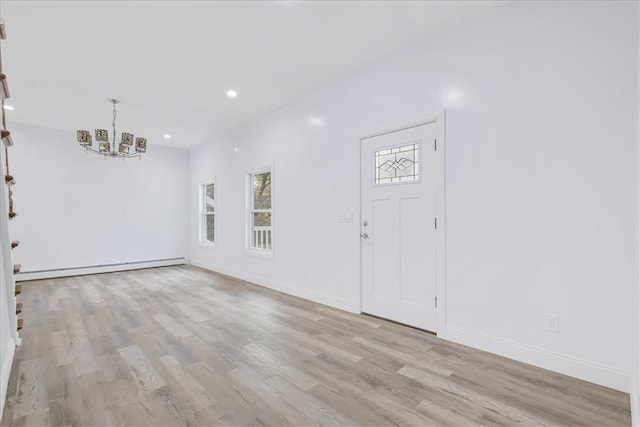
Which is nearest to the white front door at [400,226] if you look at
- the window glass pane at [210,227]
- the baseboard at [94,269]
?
the window glass pane at [210,227]

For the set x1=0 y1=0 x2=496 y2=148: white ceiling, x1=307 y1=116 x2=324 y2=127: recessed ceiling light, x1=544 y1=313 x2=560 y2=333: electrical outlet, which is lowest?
x1=544 y1=313 x2=560 y2=333: electrical outlet

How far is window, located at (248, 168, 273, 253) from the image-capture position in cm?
525

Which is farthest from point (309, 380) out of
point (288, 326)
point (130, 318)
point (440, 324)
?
point (130, 318)

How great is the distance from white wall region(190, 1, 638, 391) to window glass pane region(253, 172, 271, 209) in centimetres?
232

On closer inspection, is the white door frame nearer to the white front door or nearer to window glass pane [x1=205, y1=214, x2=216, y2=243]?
the white front door

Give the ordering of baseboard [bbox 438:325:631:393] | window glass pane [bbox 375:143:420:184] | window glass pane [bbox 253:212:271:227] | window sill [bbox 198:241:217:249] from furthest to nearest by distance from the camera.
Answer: window sill [bbox 198:241:217:249] < window glass pane [bbox 253:212:271:227] < window glass pane [bbox 375:143:420:184] < baseboard [bbox 438:325:631:393]

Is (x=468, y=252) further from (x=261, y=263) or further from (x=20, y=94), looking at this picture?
(x=20, y=94)

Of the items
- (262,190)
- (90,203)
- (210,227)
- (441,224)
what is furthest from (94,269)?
(441,224)

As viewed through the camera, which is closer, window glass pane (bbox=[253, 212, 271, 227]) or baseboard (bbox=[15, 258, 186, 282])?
window glass pane (bbox=[253, 212, 271, 227])

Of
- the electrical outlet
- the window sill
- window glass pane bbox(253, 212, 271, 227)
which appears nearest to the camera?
the electrical outlet

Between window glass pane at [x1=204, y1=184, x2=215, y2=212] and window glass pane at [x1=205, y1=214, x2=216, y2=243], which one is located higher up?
window glass pane at [x1=204, y1=184, x2=215, y2=212]

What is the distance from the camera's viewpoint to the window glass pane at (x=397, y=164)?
3098 millimetres

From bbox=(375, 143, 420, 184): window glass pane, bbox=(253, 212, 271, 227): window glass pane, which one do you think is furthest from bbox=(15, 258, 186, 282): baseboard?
bbox=(375, 143, 420, 184): window glass pane

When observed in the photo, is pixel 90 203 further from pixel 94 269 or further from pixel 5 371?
pixel 5 371
